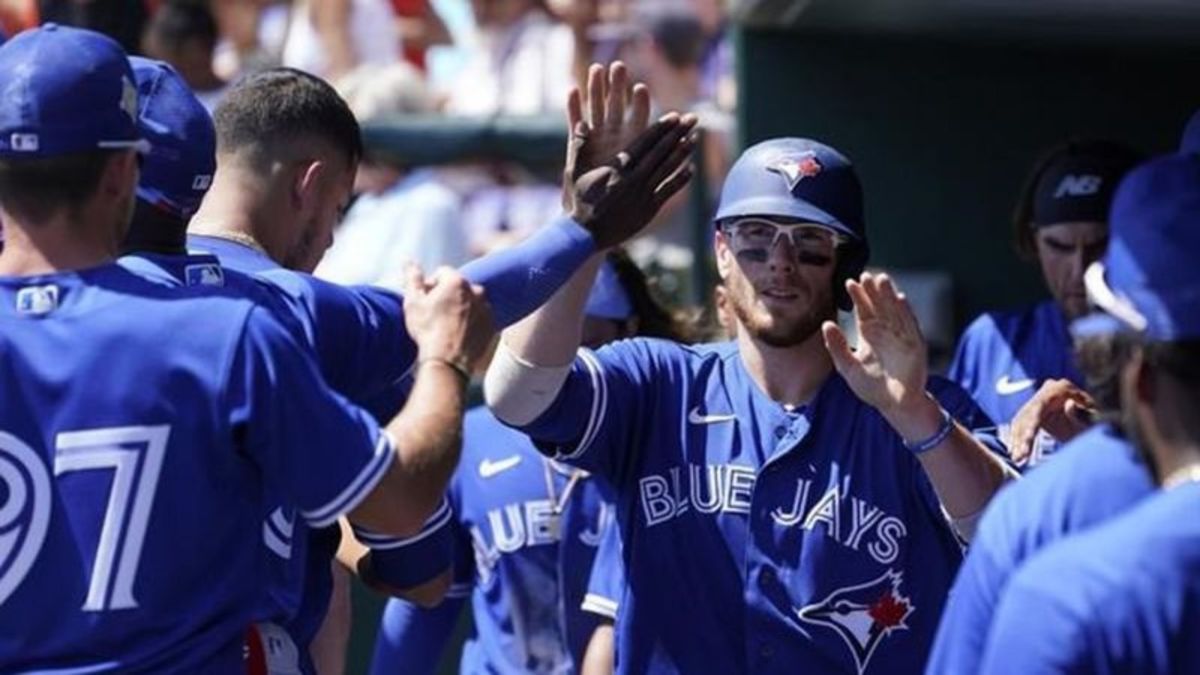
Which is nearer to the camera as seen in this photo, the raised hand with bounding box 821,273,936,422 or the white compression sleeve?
the raised hand with bounding box 821,273,936,422

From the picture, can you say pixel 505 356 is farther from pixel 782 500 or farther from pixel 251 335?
pixel 251 335

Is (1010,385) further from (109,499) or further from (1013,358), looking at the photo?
(109,499)

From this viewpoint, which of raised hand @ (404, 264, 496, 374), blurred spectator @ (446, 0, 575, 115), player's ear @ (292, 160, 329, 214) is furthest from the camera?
blurred spectator @ (446, 0, 575, 115)

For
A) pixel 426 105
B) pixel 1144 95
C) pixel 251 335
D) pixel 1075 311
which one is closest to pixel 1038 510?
pixel 251 335

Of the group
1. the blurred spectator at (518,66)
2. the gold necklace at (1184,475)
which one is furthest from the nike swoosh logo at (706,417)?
the blurred spectator at (518,66)


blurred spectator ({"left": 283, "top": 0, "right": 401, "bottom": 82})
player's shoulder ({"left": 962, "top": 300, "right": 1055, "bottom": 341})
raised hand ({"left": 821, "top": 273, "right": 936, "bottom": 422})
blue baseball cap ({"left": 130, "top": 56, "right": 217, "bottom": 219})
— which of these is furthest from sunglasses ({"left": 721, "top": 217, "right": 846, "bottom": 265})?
blurred spectator ({"left": 283, "top": 0, "right": 401, "bottom": 82})

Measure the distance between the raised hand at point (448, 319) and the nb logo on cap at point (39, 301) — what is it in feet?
1.64

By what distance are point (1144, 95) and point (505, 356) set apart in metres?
4.10

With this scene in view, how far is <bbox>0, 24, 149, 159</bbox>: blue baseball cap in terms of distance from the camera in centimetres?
374

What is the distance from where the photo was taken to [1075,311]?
595 cm

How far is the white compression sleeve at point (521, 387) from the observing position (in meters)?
4.74

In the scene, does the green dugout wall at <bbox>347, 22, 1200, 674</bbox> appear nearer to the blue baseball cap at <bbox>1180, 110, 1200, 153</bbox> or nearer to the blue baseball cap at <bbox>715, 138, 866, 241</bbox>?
the blue baseball cap at <bbox>1180, 110, 1200, 153</bbox>

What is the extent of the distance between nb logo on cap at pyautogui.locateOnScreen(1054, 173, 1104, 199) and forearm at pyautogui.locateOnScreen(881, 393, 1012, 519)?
5.12 ft

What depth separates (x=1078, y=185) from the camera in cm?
609
